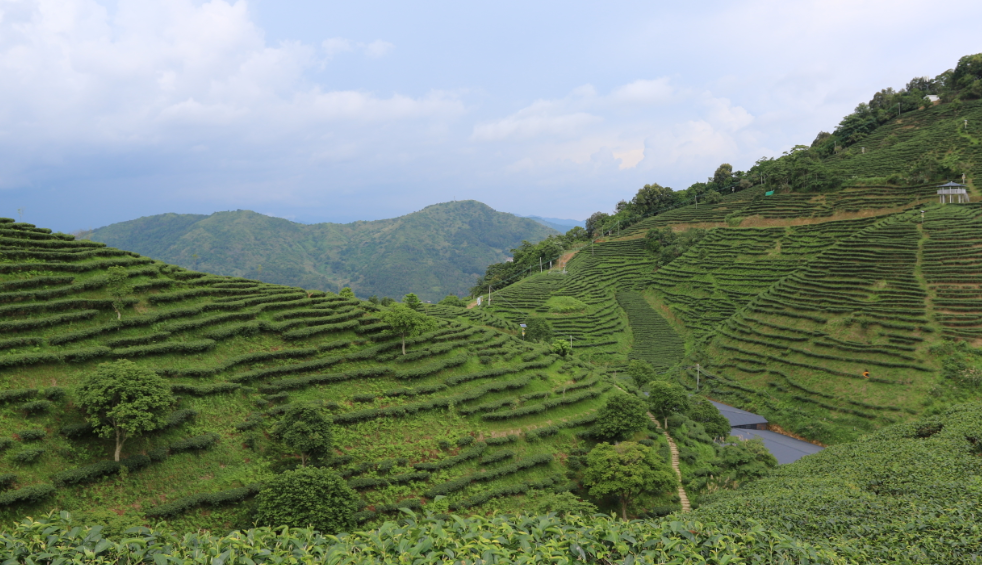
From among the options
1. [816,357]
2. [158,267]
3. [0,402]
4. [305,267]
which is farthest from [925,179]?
[305,267]

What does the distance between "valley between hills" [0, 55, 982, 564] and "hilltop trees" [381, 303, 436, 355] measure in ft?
0.85

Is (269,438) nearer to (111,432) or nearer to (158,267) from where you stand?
(111,432)

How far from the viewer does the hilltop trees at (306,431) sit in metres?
20.6

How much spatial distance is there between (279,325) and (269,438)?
7.45 meters

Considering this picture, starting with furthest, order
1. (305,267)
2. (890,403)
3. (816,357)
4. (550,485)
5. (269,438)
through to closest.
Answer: (305,267) → (816,357) → (890,403) → (550,485) → (269,438)

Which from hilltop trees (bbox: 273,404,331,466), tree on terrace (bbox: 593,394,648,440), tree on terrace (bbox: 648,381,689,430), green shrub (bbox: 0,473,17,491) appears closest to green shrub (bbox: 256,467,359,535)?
hilltop trees (bbox: 273,404,331,466)

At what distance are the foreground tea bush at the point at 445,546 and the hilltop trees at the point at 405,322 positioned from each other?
72.4 feet

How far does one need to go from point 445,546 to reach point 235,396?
20990 mm

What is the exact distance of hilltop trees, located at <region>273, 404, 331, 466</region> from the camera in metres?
20.6

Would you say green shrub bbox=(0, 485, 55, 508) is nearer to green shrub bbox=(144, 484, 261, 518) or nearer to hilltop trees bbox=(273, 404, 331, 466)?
green shrub bbox=(144, 484, 261, 518)

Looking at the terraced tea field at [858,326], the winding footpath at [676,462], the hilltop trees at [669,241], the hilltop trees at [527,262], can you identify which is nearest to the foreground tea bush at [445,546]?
the winding footpath at [676,462]

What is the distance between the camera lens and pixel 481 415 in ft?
88.2

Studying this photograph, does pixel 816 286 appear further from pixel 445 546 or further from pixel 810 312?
pixel 445 546

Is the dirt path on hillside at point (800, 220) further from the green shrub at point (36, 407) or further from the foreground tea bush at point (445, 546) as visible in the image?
the green shrub at point (36, 407)
